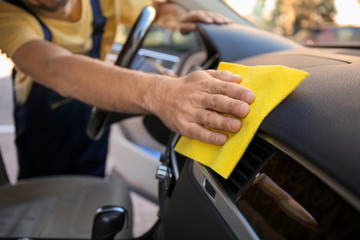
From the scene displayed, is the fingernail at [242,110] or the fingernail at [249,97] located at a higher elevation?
the fingernail at [249,97]

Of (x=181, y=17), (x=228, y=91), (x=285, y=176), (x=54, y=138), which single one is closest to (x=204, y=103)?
(x=228, y=91)

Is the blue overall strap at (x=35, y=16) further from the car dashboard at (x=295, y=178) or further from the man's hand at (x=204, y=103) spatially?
the car dashboard at (x=295, y=178)

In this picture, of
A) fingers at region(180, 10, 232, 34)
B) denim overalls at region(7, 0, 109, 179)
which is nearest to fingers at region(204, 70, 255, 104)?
fingers at region(180, 10, 232, 34)

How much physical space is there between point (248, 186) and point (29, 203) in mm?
907

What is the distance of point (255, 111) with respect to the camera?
1.81 feet

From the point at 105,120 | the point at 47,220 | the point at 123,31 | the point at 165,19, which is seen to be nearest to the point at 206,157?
the point at 105,120

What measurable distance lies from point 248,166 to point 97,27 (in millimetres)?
684

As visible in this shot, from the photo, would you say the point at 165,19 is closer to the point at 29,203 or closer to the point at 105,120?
the point at 105,120

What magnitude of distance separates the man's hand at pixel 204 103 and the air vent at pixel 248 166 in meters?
0.05

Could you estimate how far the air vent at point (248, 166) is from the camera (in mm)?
529

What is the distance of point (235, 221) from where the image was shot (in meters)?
0.53

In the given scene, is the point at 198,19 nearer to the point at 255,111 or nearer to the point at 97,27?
the point at 97,27

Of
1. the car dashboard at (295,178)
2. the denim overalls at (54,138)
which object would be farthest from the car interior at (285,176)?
the denim overalls at (54,138)

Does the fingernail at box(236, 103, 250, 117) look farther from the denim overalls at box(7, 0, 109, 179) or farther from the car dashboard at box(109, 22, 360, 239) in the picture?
the denim overalls at box(7, 0, 109, 179)
